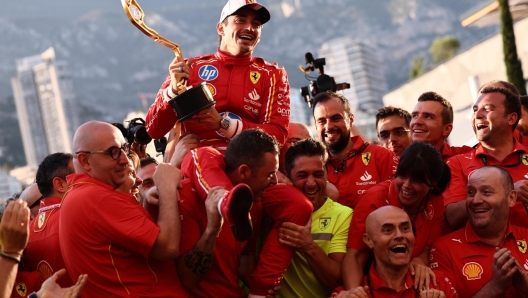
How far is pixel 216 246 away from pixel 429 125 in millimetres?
2370

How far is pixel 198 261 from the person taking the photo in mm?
4375

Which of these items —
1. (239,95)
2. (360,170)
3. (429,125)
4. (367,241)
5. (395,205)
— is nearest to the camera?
(367,241)

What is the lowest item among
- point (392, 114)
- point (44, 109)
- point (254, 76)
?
point (392, 114)

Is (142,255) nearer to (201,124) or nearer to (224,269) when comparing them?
(224,269)

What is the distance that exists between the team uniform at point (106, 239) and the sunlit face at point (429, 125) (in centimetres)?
280

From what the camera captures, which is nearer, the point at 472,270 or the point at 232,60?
the point at 472,270

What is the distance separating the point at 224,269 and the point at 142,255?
2.27ft

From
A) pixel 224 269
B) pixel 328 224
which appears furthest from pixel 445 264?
pixel 224 269

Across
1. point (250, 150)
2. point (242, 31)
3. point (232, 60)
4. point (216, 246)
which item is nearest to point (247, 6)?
point (242, 31)

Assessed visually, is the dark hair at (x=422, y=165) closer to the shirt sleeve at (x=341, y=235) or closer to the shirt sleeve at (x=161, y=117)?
the shirt sleeve at (x=341, y=235)

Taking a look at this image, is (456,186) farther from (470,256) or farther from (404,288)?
(404,288)

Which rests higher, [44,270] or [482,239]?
[44,270]

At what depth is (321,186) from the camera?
16.7 ft

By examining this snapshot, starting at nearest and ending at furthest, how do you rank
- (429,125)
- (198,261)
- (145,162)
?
(198,261) < (429,125) < (145,162)
